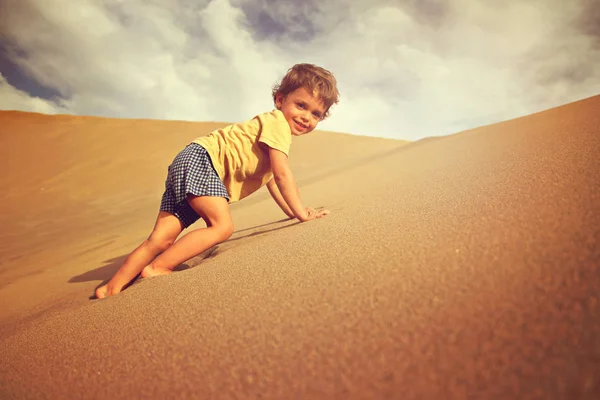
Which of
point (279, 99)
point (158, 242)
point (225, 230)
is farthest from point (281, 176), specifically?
point (279, 99)

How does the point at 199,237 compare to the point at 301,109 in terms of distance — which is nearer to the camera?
the point at 199,237

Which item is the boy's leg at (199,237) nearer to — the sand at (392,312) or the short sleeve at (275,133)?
the sand at (392,312)

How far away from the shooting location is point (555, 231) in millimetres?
382

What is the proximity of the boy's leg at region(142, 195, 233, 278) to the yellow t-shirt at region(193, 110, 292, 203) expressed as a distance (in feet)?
0.59

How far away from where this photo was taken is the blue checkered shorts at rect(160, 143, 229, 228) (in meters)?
1.15

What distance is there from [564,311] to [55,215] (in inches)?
269

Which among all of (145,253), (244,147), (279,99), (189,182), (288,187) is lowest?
(145,253)

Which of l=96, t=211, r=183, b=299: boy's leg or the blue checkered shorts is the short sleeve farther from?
l=96, t=211, r=183, b=299: boy's leg

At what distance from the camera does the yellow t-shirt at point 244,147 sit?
4.18ft

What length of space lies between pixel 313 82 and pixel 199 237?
3.82 feet

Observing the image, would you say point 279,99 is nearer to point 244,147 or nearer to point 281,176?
point 244,147

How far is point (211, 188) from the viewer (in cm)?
116

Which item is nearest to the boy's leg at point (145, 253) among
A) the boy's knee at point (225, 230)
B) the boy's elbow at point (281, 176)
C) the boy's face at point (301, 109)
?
the boy's knee at point (225, 230)

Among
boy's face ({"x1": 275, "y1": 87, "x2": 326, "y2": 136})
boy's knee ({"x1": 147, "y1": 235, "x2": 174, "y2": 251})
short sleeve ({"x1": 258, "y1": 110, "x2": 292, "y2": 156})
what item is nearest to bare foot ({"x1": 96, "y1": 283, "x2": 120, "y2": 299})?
boy's knee ({"x1": 147, "y1": 235, "x2": 174, "y2": 251})
